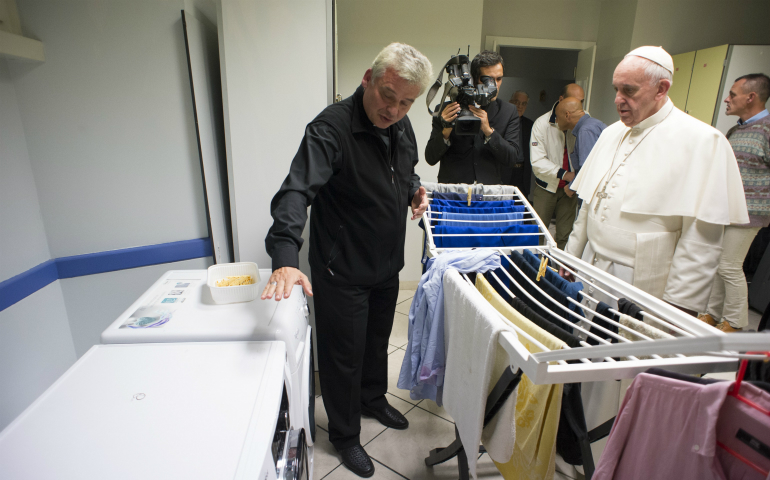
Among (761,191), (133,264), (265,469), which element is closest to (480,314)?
(265,469)

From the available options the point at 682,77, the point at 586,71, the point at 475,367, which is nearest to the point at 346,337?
the point at 475,367

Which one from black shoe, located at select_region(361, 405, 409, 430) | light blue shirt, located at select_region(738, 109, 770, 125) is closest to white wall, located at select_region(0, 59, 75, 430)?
black shoe, located at select_region(361, 405, 409, 430)

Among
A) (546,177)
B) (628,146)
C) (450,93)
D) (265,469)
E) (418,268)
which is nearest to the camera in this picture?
(265,469)

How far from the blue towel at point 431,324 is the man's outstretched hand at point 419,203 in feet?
0.89

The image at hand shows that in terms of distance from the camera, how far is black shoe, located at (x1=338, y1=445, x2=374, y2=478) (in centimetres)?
156

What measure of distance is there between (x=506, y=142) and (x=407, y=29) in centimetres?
146

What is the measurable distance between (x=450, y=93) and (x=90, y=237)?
182cm

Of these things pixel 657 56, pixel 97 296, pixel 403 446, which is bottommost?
pixel 403 446

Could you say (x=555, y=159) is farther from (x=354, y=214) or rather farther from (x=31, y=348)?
(x=31, y=348)

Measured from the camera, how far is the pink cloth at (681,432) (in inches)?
25.5

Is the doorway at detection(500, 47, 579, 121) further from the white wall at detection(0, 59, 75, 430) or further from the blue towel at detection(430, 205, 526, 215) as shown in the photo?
the white wall at detection(0, 59, 75, 430)

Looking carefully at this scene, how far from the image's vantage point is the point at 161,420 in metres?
0.75

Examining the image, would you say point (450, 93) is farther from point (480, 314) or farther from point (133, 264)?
point (133, 264)

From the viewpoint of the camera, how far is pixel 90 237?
1.70 m
